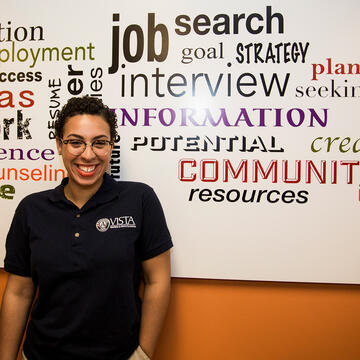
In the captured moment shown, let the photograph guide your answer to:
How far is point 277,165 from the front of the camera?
1.29 m

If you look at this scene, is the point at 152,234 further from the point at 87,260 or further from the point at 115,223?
the point at 87,260

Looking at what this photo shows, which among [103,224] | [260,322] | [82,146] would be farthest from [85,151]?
[260,322]

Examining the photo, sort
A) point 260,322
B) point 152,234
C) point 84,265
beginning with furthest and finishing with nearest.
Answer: point 260,322 → point 152,234 → point 84,265

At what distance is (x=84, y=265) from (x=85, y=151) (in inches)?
16.0

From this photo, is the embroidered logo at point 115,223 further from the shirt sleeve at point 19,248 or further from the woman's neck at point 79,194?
the shirt sleeve at point 19,248

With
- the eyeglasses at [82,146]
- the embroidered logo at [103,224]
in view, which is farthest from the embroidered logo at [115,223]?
the eyeglasses at [82,146]

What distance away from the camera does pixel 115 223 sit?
103 cm

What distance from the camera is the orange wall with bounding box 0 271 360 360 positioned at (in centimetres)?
131

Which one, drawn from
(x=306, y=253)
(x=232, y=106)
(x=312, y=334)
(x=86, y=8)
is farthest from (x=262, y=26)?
(x=312, y=334)

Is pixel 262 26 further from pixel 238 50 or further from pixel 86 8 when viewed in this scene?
pixel 86 8

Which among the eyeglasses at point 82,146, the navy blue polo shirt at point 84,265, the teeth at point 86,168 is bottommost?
the navy blue polo shirt at point 84,265

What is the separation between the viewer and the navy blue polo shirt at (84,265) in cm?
98

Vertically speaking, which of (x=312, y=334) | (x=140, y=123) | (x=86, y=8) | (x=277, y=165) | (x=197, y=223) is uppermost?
(x=86, y=8)

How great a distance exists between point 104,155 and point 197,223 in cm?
54
